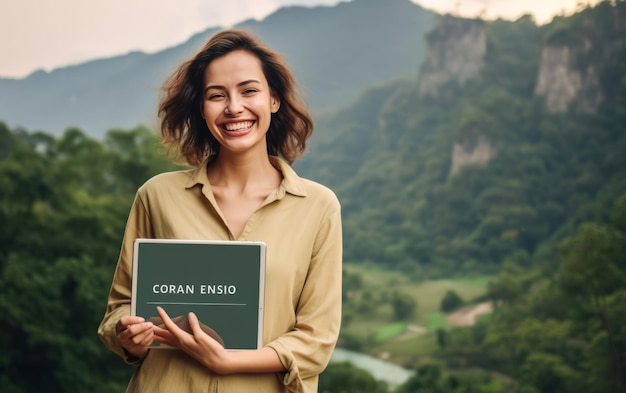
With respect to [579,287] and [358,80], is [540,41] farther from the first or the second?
[579,287]

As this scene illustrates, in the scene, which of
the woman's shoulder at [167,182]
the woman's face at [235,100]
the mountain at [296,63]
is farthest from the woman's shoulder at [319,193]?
the mountain at [296,63]

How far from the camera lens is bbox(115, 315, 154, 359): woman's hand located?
5.66 feet

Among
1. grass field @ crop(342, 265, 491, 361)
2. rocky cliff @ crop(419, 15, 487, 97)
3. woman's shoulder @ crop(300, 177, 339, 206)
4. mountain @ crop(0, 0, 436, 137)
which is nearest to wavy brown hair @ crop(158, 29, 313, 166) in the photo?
woman's shoulder @ crop(300, 177, 339, 206)

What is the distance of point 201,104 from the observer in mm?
2062

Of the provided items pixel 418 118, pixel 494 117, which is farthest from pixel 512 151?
pixel 418 118

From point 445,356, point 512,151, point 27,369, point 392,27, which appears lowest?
point 445,356

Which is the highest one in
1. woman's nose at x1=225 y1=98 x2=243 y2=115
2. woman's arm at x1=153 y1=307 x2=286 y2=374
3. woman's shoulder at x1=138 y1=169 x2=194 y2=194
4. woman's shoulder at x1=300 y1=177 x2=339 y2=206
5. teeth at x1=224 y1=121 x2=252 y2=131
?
woman's nose at x1=225 y1=98 x2=243 y2=115

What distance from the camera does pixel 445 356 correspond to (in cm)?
3762

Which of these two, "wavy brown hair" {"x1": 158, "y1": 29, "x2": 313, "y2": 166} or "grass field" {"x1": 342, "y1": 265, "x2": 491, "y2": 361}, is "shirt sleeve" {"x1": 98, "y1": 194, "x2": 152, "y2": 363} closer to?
"wavy brown hair" {"x1": 158, "y1": 29, "x2": 313, "y2": 166}

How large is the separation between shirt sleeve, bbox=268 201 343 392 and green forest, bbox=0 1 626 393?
71.9 feet

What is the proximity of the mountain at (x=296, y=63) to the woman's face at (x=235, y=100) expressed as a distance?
1842 inches

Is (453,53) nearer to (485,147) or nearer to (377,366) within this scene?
(485,147)

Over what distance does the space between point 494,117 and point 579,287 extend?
21.9 meters

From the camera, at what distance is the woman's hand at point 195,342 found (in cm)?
171
